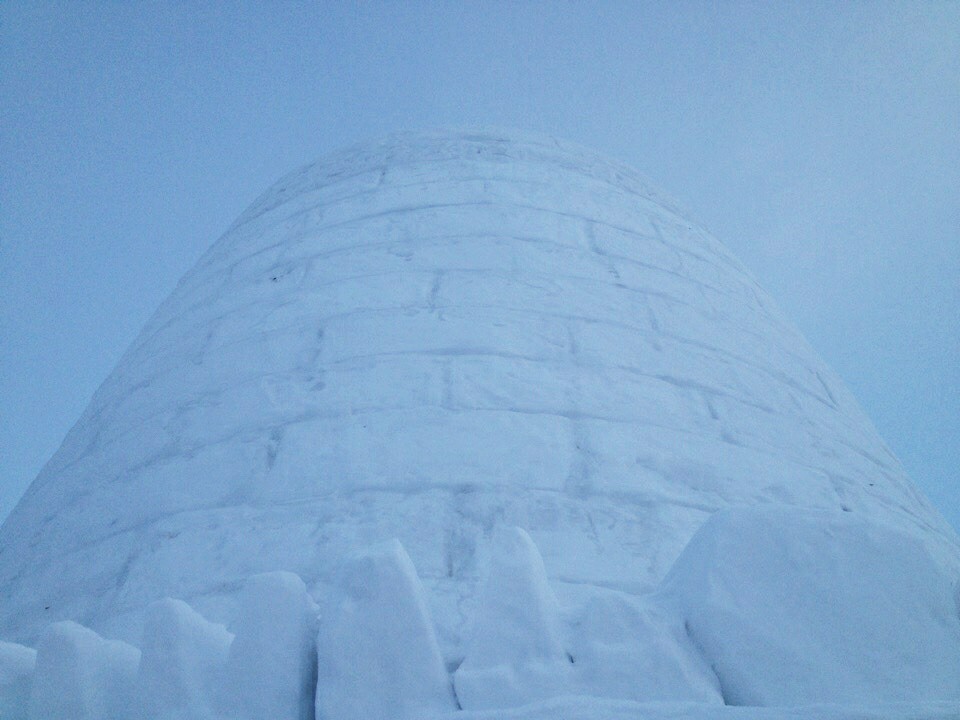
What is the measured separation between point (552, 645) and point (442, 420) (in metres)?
0.70

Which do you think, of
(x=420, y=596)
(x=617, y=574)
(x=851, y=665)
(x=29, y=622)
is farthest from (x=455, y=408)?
(x=29, y=622)

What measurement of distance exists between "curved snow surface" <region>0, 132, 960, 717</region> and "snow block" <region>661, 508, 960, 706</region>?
0.05 m

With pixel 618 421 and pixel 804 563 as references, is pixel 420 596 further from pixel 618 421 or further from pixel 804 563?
pixel 618 421

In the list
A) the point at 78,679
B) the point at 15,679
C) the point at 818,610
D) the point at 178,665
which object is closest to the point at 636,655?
the point at 818,610

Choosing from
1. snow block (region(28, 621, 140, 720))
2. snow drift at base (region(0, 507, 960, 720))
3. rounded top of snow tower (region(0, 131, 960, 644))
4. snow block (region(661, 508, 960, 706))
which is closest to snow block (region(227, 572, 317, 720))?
snow drift at base (region(0, 507, 960, 720))

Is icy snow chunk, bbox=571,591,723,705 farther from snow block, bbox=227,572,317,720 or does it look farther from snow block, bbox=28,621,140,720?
snow block, bbox=28,621,140,720

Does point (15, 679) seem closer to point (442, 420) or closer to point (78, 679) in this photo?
point (78, 679)

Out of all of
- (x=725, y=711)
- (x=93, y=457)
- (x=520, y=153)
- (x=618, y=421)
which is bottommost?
(x=725, y=711)

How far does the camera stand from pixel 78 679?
2.97 feet

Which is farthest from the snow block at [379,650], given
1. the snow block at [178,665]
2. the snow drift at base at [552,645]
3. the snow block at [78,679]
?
the snow block at [78,679]

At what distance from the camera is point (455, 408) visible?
1.56 m

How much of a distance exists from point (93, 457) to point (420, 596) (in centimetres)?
145

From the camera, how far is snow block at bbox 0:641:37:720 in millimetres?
927

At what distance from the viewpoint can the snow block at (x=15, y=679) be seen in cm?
93
